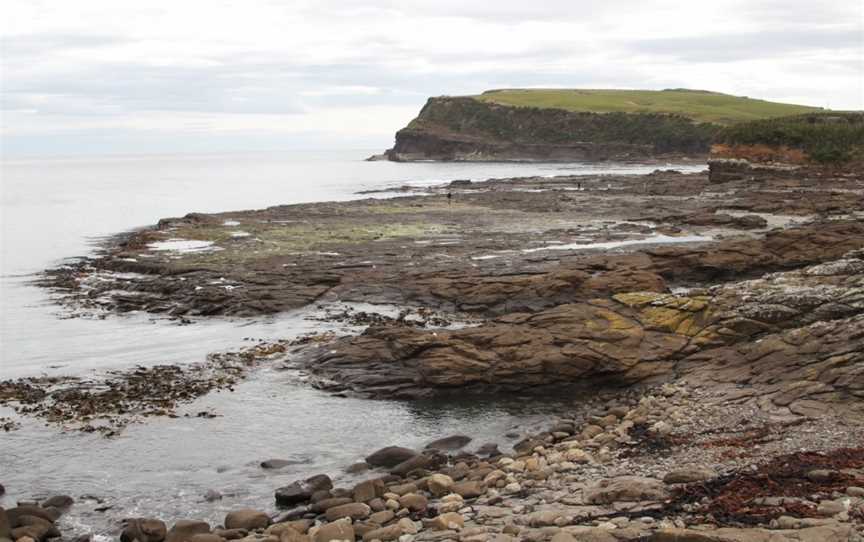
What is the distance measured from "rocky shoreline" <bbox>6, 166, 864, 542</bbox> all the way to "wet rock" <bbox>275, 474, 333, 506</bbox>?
0.05m

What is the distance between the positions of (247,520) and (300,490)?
6.22 feet

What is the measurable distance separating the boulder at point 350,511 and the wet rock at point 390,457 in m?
3.79

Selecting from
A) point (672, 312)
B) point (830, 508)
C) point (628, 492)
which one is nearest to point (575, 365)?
point (672, 312)

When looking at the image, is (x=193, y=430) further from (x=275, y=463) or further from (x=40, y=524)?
(x=40, y=524)

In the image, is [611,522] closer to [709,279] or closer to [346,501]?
[346,501]

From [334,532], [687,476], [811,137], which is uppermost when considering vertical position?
[811,137]

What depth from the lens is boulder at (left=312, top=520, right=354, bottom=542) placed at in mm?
15938

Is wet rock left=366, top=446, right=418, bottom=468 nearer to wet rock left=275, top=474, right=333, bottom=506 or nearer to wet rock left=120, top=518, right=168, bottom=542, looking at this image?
wet rock left=275, top=474, right=333, bottom=506

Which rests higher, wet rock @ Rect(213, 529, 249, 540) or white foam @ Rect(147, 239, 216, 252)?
white foam @ Rect(147, 239, 216, 252)

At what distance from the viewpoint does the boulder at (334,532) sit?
15938mm

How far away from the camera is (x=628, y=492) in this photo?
1548 cm

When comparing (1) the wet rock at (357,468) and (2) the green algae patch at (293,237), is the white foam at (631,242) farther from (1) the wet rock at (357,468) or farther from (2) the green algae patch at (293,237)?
(1) the wet rock at (357,468)

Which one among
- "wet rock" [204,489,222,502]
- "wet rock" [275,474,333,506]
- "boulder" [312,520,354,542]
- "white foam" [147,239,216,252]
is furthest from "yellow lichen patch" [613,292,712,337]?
"white foam" [147,239,216,252]

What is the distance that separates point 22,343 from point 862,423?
31888 mm
